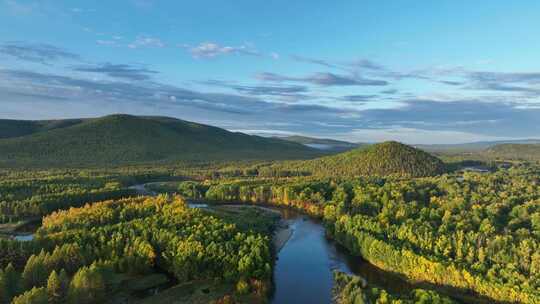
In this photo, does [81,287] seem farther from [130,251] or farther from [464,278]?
[464,278]

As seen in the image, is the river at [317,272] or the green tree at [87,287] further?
the river at [317,272]

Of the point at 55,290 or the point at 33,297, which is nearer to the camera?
the point at 33,297

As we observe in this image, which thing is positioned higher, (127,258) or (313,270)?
(127,258)

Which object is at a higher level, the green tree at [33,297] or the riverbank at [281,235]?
the green tree at [33,297]

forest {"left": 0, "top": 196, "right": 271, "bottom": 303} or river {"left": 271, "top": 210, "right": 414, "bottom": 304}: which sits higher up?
forest {"left": 0, "top": 196, "right": 271, "bottom": 303}

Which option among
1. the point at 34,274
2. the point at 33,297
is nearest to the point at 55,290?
the point at 33,297

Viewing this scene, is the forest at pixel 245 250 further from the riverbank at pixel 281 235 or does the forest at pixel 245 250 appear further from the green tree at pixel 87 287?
the riverbank at pixel 281 235

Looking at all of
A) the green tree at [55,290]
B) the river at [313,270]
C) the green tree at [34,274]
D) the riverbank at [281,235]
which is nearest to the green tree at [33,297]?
the green tree at [55,290]

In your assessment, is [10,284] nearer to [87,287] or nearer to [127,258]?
[87,287]

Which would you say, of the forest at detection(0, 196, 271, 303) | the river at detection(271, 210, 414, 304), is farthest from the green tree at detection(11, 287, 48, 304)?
the river at detection(271, 210, 414, 304)

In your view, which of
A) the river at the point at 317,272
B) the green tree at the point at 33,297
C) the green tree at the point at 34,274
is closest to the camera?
the green tree at the point at 33,297

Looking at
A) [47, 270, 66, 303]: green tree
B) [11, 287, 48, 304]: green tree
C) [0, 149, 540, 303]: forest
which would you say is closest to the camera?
[11, 287, 48, 304]: green tree

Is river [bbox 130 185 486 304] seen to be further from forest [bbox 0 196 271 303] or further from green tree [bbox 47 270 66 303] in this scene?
green tree [bbox 47 270 66 303]

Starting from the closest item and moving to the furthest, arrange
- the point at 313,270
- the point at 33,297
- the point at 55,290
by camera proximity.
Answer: the point at 33,297, the point at 55,290, the point at 313,270
